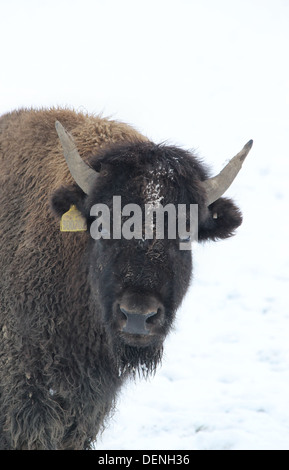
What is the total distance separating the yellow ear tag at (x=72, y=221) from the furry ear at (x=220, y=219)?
0.89 meters

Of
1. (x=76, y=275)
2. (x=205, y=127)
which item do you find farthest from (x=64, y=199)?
(x=205, y=127)

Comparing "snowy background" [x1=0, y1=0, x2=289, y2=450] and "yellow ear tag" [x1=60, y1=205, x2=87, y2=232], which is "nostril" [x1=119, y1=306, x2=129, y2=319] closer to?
"yellow ear tag" [x1=60, y1=205, x2=87, y2=232]

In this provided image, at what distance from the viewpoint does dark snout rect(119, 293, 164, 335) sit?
379 centimetres

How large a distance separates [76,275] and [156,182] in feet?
2.80

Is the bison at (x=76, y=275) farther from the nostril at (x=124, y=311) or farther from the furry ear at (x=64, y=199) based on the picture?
the nostril at (x=124, y=311)

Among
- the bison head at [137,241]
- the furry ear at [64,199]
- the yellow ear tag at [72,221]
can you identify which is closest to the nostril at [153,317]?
the bison head at [137,241]

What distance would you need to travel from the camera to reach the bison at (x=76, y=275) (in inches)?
165

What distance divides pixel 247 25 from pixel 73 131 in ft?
61.3

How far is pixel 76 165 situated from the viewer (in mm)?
4254

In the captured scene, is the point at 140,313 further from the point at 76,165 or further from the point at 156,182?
the point at 76,165

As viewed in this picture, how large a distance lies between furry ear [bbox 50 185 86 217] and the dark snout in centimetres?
81

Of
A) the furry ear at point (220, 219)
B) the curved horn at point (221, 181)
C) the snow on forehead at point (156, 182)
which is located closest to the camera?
the snow on forehead at point (156, 182)

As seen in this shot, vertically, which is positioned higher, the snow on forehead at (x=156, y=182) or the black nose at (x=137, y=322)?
the snow on forehead at (x=156, y=182)

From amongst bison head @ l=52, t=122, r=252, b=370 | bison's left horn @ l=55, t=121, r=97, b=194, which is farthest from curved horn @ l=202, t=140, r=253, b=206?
bison's left horn @ l=55, t=121, r=97, b=194
